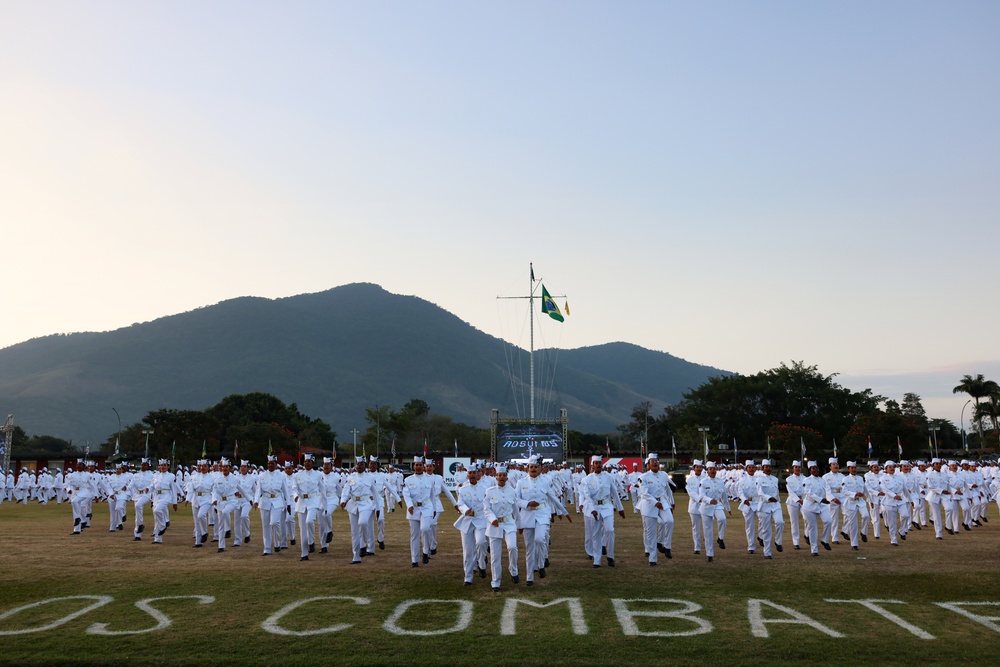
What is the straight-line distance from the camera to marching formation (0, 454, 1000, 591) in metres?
16.2

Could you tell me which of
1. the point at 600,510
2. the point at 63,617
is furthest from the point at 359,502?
the point at 63,617

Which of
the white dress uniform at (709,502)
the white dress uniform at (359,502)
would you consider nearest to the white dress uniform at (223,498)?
the white dress uniform at (359,502)

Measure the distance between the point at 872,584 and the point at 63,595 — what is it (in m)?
14.1

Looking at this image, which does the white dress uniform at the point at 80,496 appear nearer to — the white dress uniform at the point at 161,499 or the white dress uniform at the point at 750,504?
the white dress uniform at the point at 161,499

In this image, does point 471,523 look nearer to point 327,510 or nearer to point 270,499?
point 327,510

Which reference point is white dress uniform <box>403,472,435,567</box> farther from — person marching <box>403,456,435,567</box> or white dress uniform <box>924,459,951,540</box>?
white dress uniform <box>924,459,951,540</box>

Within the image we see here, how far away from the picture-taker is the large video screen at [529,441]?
5144 centimetres

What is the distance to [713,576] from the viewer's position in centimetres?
1639

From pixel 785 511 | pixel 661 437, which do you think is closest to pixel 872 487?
pixel 785 511

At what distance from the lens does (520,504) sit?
16.4 metres

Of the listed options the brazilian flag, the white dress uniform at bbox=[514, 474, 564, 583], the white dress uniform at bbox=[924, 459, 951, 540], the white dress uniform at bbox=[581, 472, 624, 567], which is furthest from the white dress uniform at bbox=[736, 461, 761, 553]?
the brazilian flag

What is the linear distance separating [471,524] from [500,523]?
Answer: 0.73 m

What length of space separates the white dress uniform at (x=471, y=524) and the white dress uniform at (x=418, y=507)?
1.93 m

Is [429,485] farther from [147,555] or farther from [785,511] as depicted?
[785,511]
